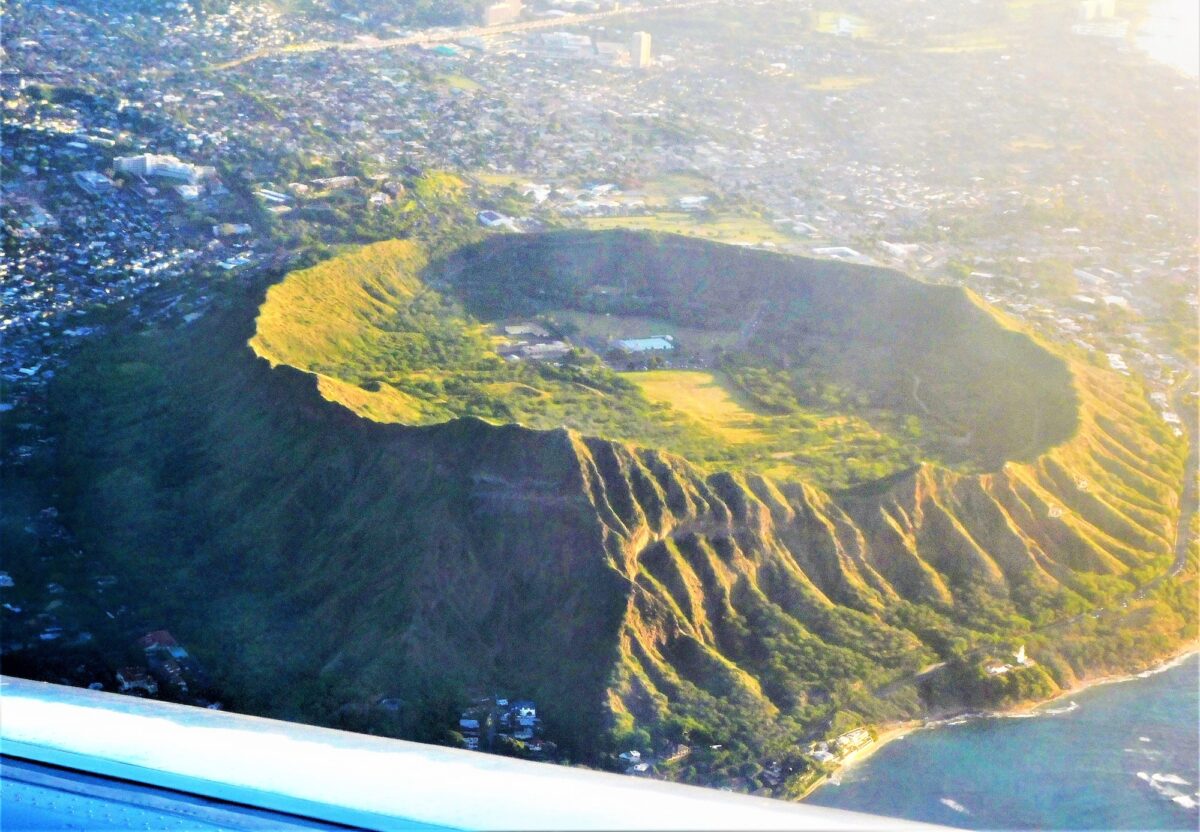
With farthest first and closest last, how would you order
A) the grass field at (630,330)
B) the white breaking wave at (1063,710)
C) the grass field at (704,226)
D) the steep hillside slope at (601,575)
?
1. the grass field at (704,226)
2. the grass field at (630,330)
3. the white breaking wave at (1063,710)
4. the steep hillside slope at (601,575)

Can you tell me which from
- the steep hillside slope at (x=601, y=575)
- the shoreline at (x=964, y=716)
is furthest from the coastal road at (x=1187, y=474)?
the shoreline at (x=964, y=716)

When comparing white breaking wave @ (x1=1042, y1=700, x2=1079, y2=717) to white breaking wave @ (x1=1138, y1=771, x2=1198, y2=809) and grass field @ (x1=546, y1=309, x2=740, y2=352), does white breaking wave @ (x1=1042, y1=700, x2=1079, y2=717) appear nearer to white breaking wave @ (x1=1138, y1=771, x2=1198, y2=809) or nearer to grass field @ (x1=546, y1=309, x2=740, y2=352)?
white breaking wave @ (x1=1138, y1=771, x2=1198, y2=809)

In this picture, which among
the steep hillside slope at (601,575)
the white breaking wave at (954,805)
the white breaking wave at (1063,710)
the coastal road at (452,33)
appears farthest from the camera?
the coastal road at (452,33)

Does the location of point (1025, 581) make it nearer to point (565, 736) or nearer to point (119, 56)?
point (565, 736)

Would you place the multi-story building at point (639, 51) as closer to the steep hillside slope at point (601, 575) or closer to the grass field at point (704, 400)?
the grass field at point (704, 400)

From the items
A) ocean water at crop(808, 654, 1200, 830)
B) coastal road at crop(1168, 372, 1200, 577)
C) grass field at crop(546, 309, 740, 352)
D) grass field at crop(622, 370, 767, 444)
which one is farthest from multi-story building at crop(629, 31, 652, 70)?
ocean water at crop(808, 654, 1200, 830)

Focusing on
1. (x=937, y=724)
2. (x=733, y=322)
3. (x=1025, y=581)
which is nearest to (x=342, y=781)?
(x=937, y=724)
